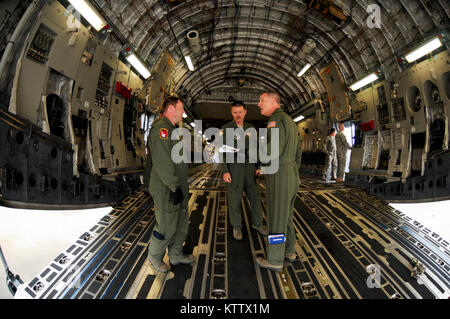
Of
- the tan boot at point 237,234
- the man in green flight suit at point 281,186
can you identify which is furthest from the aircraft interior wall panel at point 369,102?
the tan boot at point 237,234

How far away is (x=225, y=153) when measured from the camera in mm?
2846

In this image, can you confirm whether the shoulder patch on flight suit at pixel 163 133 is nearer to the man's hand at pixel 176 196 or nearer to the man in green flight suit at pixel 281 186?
the man's hand at pixel 176 196

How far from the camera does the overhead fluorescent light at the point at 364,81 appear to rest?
6.83 meters

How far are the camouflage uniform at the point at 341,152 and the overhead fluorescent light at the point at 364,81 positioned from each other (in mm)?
2550

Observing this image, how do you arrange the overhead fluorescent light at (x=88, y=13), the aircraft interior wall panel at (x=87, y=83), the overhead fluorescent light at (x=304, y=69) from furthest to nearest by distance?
the overhead fluorescent light at (x=304, y=69) → the aircraft interior wall panel at (x=87, y=83) → the overhead fluorescent light at (x=88, y=13)

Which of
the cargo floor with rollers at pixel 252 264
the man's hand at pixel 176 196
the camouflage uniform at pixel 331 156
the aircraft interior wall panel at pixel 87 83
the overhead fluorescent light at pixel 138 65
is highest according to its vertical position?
the overhead fluorescent light at pixel 138 65

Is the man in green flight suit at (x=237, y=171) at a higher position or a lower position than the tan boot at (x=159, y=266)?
higher

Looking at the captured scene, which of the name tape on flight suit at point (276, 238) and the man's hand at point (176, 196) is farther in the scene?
the name tape on flight suit at point (276, 238)

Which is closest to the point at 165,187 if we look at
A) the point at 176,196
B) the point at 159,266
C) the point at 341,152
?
the point at 176,196

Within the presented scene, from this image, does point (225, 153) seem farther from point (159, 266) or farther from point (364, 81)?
point (364, 81)

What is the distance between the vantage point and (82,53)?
165 inches

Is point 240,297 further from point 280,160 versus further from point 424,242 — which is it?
point 424,242

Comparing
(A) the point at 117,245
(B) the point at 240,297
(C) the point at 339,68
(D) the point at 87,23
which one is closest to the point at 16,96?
(D) the point at 87,23

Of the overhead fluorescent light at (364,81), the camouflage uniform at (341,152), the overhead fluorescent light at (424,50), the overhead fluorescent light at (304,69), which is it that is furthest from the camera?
the overhead fluorescent light at (304,69)
